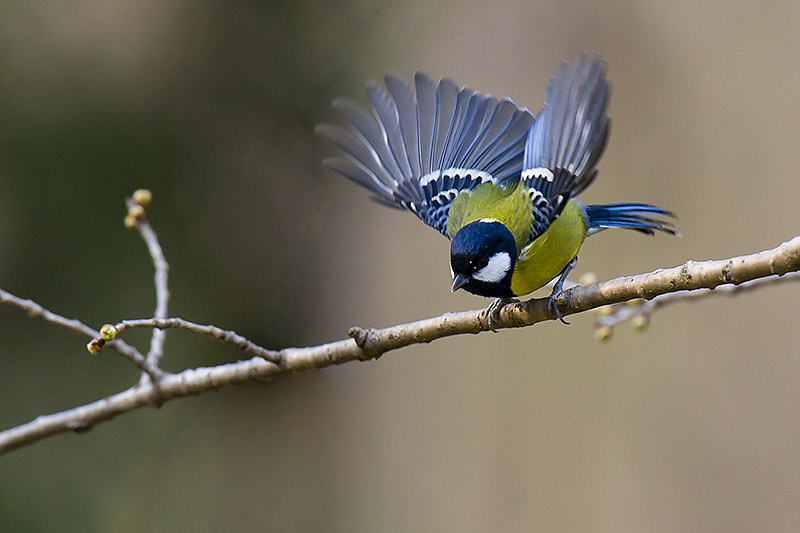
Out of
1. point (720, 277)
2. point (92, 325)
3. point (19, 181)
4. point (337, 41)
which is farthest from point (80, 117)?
point (720, 277)

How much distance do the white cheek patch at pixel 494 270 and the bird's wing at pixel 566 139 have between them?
0.25ft

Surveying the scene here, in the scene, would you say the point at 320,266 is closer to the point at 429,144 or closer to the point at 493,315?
→ the point at 429,144

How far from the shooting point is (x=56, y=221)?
2.65 m

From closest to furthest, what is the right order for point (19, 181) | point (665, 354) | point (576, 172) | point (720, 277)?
1. point (720, 277)
2. point (576, 172)
3. point (665, 354)
4. point (19, 181)

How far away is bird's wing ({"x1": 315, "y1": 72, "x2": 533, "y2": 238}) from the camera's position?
147 centimetres

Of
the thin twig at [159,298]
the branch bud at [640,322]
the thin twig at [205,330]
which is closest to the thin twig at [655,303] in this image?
the branch bud at [640,322]

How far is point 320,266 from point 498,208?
1523 mm

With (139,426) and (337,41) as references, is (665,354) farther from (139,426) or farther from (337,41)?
(139,426)

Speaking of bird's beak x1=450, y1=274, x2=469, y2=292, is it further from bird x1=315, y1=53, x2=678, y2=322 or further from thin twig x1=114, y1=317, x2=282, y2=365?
thin twig x1=114, y1=317, x2=282, y2=365

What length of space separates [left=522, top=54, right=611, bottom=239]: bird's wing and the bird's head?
6cm

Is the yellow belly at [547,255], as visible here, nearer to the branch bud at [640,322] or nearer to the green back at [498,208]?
the green back at [498,208]

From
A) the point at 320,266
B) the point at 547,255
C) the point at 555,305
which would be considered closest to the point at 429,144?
the point at 547,255

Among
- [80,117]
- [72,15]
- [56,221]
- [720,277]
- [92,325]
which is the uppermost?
[72,15]

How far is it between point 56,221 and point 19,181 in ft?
0.52
